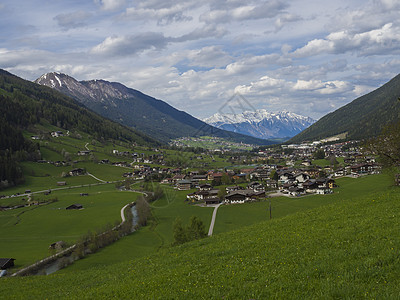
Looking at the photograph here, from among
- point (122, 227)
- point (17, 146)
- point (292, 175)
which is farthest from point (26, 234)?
point (17, 146)

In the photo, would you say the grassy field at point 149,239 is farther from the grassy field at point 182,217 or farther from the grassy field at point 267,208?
the grassy field at point 267,208

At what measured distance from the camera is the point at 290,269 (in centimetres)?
1398

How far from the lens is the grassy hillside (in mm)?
11477

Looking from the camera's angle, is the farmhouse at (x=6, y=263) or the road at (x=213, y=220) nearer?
the farmhouse at (x=6, y=263)

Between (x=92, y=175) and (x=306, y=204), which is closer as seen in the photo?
(x=306, y=204)

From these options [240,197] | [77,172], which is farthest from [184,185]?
[77,172]

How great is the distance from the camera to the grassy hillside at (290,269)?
37.7 ft

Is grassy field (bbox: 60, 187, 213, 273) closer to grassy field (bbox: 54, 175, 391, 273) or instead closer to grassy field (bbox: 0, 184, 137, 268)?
grassy field (bbox: 54, 175, 391, 273)

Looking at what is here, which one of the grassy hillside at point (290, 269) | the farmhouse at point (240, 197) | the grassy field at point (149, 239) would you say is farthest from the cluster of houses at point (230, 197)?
the grassy hillside at point (290, 269)

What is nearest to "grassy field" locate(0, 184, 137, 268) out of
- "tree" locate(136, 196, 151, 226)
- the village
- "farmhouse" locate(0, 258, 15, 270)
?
"farmhouse" locate(0, 258, 15, 270)

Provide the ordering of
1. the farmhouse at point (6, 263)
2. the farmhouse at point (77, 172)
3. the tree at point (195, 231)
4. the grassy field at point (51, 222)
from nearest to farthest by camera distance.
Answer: the farmhouse at point (6, 263) → the tree at point (195, 231) → the grassy field at point (51, 222) → the farmhouse at point (77, 172)

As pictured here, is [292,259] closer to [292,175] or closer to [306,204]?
[306,204]

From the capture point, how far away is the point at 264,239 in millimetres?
22656

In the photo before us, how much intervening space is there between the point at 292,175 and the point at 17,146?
168368 mm
